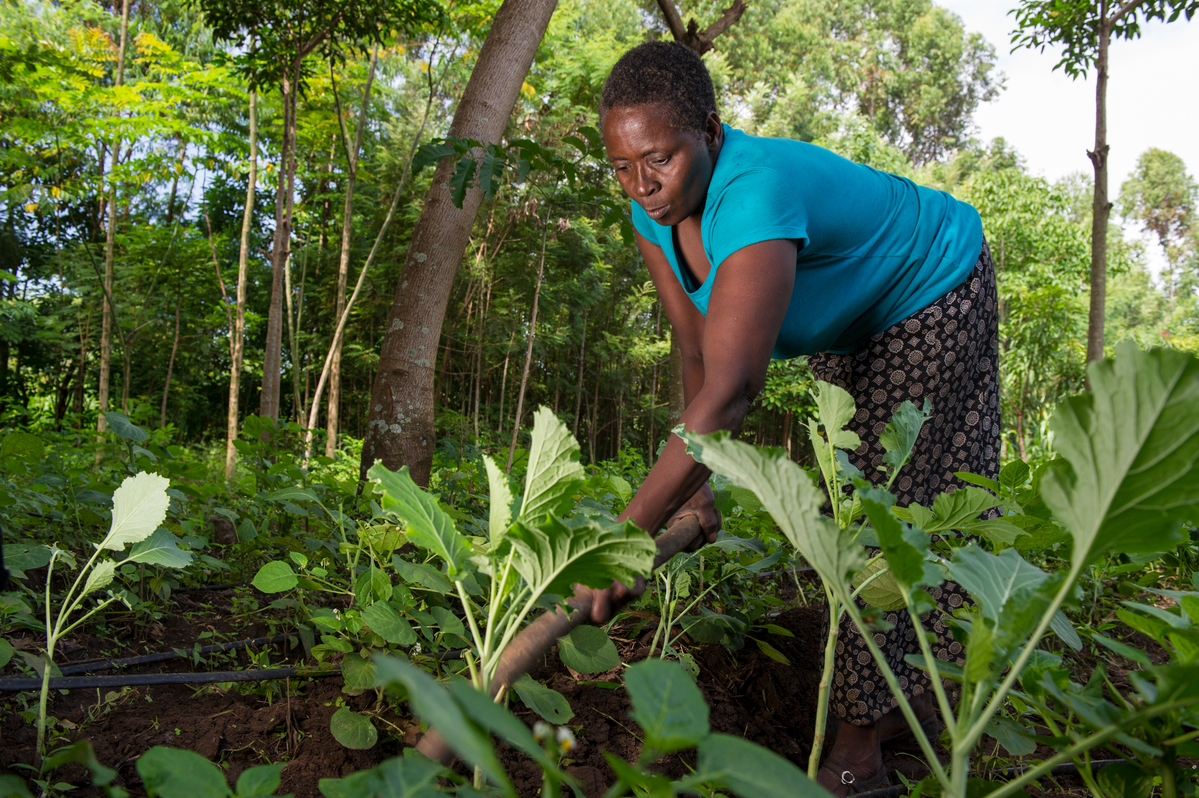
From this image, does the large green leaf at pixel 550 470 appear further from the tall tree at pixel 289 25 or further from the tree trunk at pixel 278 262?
the tree trunk at pixel 278 262

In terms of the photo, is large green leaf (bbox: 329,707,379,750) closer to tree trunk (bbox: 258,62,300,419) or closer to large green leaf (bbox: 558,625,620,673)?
large green leaf (bbox: 558,625,620,673)

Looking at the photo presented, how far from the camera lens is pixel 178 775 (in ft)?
1.75

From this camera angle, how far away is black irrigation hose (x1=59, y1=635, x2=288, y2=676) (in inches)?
53.1

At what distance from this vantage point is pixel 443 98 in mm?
15578

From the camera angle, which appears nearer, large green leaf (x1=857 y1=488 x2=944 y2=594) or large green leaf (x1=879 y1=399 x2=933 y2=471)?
large green leaf (x1=857 y1=488 x2=944 y2=594)

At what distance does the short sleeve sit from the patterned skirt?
495 mm

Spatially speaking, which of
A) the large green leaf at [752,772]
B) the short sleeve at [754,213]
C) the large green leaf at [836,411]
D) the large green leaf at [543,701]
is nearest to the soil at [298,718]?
the large green leaf at [543,701]

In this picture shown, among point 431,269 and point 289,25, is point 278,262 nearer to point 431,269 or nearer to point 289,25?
point 289,25

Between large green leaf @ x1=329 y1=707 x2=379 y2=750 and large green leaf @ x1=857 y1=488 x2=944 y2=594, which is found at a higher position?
large green leaf @ x1=857 y1=488 x2=944 y2=594

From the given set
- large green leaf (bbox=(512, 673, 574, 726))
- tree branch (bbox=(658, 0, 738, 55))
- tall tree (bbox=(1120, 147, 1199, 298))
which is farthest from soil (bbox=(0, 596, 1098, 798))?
tall tree (bbox=(1120, 147, 1199, 298))

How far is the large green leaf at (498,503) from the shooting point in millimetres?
753

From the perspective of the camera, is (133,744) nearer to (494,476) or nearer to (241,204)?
(494,476)

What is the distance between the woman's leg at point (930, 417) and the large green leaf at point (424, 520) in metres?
1.07

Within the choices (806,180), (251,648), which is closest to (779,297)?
(806,180)
